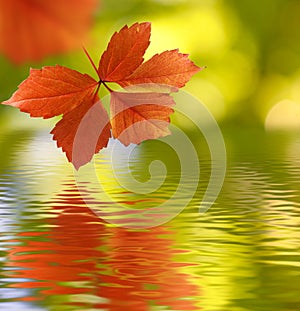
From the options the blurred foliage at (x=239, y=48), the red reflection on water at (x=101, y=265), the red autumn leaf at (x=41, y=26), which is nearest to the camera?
the red autumn leaf at (x=41, y=26)

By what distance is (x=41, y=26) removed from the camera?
14cm

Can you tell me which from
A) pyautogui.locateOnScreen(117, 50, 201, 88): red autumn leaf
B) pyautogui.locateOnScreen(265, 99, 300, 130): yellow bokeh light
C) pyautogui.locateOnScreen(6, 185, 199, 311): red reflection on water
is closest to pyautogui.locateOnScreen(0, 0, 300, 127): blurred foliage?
pyautogui.locateOnScreen(265, 99, 300, 130): yellow bokeh light

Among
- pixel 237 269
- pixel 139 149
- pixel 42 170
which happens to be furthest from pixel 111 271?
pixel 139 149

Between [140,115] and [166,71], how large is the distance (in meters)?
0.01

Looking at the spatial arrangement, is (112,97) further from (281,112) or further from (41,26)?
(281,112)

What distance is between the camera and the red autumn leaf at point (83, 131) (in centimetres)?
17

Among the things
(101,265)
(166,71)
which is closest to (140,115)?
(166,71)

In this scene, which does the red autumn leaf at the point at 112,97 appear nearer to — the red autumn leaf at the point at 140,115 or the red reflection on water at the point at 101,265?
the red autumn leaf at the point at 140,115

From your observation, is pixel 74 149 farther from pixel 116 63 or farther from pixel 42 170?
pixel 42 170

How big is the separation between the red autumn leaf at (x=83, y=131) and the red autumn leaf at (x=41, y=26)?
0.02m

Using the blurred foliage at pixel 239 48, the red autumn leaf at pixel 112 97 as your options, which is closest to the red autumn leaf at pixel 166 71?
the red autumn leaf at pixel 112 97

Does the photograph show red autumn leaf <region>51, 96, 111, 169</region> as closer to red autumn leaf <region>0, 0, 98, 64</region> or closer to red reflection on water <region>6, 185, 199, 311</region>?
red autumn leaf <region>0, 0, 98, 64</region>

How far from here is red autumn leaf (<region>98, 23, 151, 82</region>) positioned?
0.17 metres

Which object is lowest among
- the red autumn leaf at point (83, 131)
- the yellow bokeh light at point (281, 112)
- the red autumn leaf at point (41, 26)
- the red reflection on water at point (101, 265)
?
the red reflection on water at point (101, 265)
